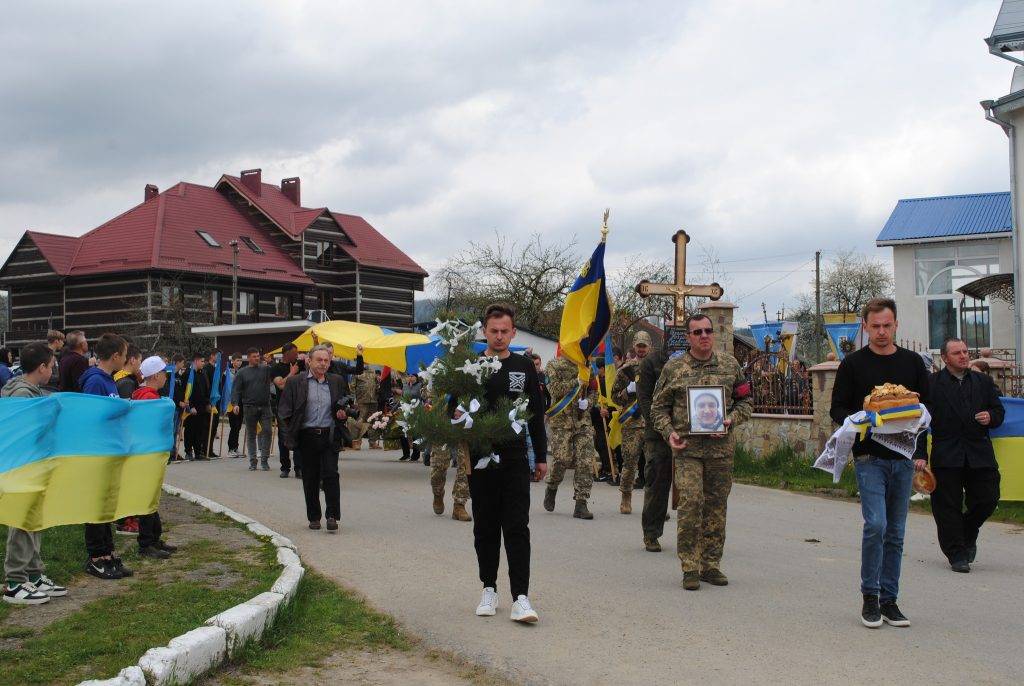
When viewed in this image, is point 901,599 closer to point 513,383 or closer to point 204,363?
point 513,383

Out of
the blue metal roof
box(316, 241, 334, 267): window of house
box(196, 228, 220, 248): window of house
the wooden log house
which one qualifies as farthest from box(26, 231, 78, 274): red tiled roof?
the blue metal roof

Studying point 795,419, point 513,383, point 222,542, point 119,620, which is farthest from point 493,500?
point 795,419

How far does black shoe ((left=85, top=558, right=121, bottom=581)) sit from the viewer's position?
7645 millimetres

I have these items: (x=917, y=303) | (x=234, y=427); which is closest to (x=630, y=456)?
(x=234, y=427)

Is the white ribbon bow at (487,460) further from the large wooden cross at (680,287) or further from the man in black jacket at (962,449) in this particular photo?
the large wooden cross at (680,287)

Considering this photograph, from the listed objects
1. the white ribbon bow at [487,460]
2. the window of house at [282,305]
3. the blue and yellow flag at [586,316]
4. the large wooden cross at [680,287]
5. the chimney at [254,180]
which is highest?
the chimney at [254,180]

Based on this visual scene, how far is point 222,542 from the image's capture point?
9.34 m

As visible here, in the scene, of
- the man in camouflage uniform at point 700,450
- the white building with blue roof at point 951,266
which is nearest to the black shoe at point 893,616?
the man in camouflage uniform at point 700,450

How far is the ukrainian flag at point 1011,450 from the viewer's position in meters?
9.79

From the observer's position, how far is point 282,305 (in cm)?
5353

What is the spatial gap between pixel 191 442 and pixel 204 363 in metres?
1.67

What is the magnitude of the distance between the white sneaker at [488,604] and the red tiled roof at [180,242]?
43729 millimetres

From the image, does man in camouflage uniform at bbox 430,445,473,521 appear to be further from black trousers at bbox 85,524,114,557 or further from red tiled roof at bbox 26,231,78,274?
red tiled roof at bbox 26,231,78,274

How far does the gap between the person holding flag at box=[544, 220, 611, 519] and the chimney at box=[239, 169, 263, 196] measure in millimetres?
49321
